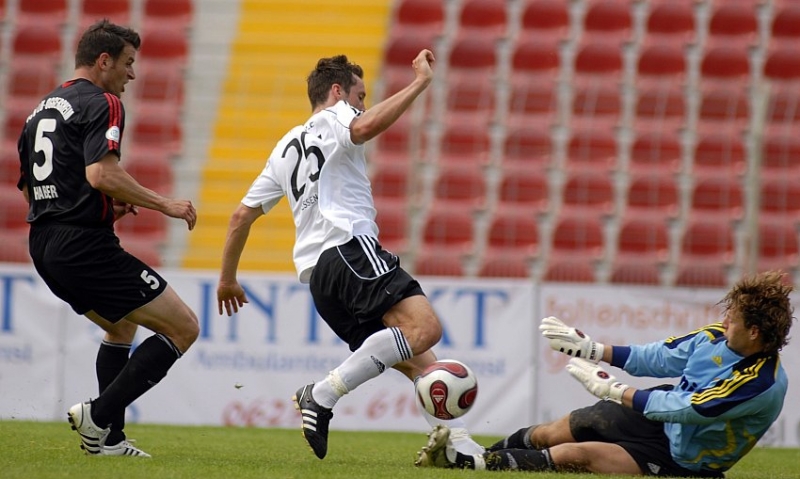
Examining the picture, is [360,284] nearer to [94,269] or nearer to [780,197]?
[94,269]

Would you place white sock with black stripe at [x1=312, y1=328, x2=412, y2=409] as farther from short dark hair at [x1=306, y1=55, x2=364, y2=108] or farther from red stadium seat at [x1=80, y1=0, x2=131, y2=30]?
red stadium seat at [x1=80, y1=0, x2=131, y2=30]

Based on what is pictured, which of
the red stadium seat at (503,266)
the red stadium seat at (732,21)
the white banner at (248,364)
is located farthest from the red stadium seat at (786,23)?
the white banner at (248,364)

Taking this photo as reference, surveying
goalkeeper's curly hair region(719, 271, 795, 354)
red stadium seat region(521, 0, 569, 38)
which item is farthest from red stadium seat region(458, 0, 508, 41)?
goalkeeper's curly hair region(719, 271, 795, 354)

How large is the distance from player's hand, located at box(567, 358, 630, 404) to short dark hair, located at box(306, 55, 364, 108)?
1.97 meters

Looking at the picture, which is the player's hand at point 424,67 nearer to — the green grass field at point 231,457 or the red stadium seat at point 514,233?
the green grass field at point 231,457

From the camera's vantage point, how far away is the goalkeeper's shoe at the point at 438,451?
17.3 ft

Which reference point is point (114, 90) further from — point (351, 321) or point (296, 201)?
point (351, 321)

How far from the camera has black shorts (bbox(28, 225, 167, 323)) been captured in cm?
543

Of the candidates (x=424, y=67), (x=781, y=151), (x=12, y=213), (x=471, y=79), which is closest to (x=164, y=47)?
(x=12, y=213)

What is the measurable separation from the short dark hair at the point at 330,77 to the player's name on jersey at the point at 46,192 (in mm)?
1415

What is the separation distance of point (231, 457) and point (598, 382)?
216 centimetres

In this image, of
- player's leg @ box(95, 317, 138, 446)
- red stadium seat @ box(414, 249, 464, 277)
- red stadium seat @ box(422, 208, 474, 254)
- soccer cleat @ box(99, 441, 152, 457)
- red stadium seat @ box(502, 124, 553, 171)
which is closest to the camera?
soccer cleat @ box(99, 441, 152, 457)

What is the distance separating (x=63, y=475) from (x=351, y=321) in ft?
5.59

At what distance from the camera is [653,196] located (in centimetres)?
1318
